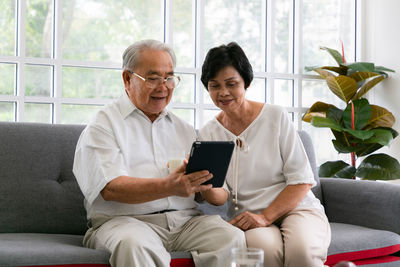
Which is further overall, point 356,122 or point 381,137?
point 356,122

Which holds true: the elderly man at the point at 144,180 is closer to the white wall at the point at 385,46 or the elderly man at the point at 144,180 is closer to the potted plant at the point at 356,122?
Result: the potted plant at the point at 356,122

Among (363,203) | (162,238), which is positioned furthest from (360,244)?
(162,238)

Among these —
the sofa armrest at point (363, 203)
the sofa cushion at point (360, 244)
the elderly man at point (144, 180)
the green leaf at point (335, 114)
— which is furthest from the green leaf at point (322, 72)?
the elderly man at point (144, 180)

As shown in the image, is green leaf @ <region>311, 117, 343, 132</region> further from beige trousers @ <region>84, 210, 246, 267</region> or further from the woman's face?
beige trousers @ <region>84, 210, 246, 267</region>

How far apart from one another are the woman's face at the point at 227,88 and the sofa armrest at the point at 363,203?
2.75 ft

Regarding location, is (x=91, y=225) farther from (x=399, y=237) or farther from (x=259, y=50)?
(x=259, y=50)

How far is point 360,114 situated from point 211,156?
2576mm

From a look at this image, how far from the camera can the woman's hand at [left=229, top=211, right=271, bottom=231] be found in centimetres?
211

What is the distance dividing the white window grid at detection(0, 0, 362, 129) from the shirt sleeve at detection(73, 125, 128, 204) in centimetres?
176

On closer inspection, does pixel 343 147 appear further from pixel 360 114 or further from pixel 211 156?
pixel 211 156

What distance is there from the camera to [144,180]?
190 centimetres

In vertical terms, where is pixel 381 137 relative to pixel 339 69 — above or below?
below

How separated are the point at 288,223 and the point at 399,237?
0.65 metres

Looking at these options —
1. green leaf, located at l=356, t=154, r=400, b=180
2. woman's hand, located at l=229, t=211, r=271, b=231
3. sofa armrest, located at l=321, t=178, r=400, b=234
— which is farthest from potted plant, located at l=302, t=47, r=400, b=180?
woman's hand, located at l=229, t=211, r=271, b=231
